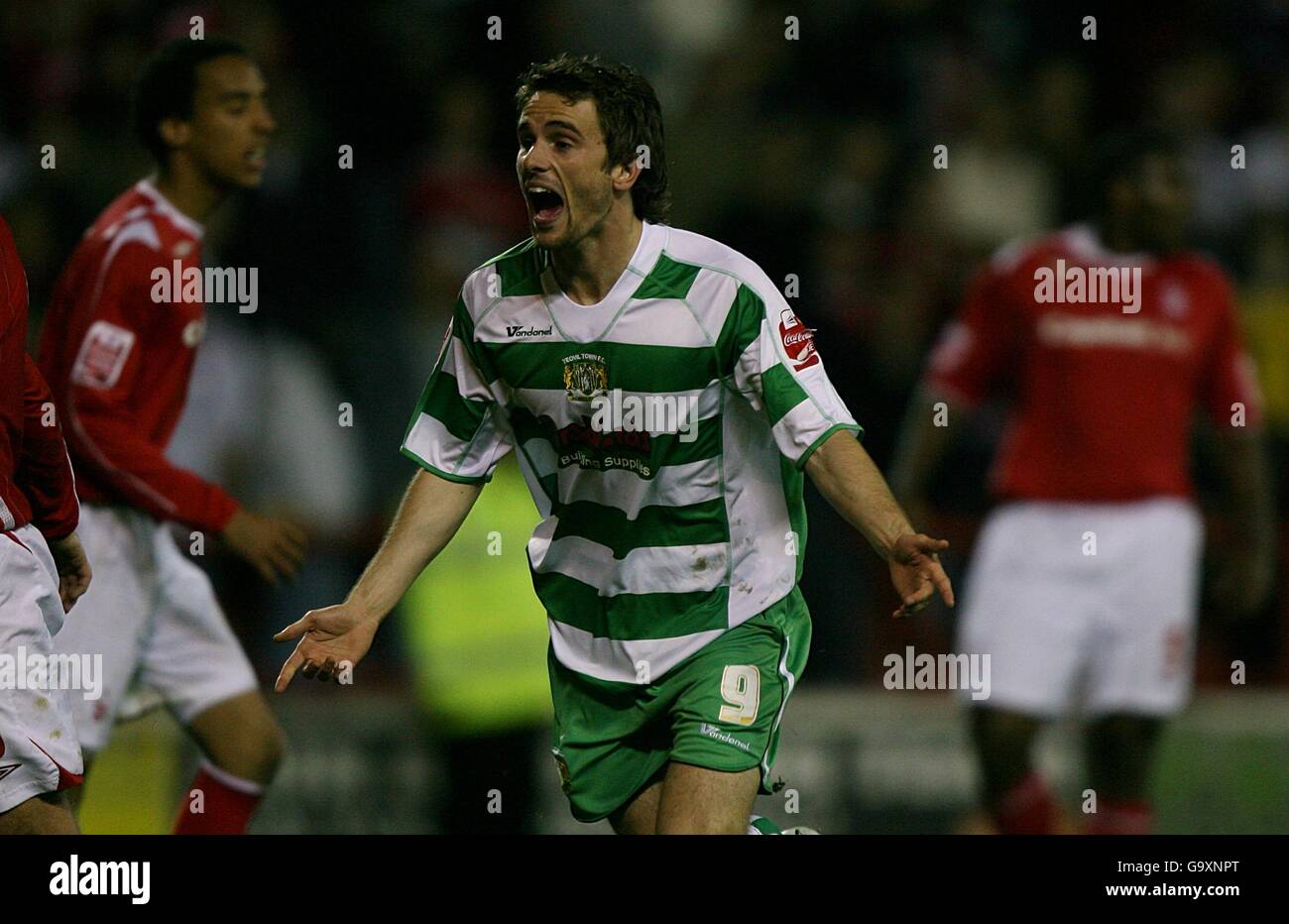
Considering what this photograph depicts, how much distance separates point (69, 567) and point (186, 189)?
152 cm

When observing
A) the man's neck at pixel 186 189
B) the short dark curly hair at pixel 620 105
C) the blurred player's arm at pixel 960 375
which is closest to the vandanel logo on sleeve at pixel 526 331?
the short dark curly hair at pixel 620 105

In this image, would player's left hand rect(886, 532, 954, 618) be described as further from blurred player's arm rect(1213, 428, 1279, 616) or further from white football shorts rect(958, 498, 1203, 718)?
blurred player's arm rect(1213, 428, 1279, 616)

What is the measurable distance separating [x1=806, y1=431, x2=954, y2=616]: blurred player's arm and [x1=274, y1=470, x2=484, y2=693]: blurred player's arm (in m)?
0.93

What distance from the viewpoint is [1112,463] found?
24.5ft

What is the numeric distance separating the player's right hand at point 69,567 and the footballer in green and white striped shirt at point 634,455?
0.72m

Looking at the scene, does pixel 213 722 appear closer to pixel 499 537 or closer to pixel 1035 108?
pixel 499 537

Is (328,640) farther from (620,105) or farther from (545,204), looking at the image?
(620,105)

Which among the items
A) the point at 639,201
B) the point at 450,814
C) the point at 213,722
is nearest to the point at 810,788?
the point at 450,814

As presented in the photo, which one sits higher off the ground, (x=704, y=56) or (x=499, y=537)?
(x=704, y=56)

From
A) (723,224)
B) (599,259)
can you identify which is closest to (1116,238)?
(723,224)

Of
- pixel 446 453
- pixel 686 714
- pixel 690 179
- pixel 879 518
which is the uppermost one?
pixel 690 179
